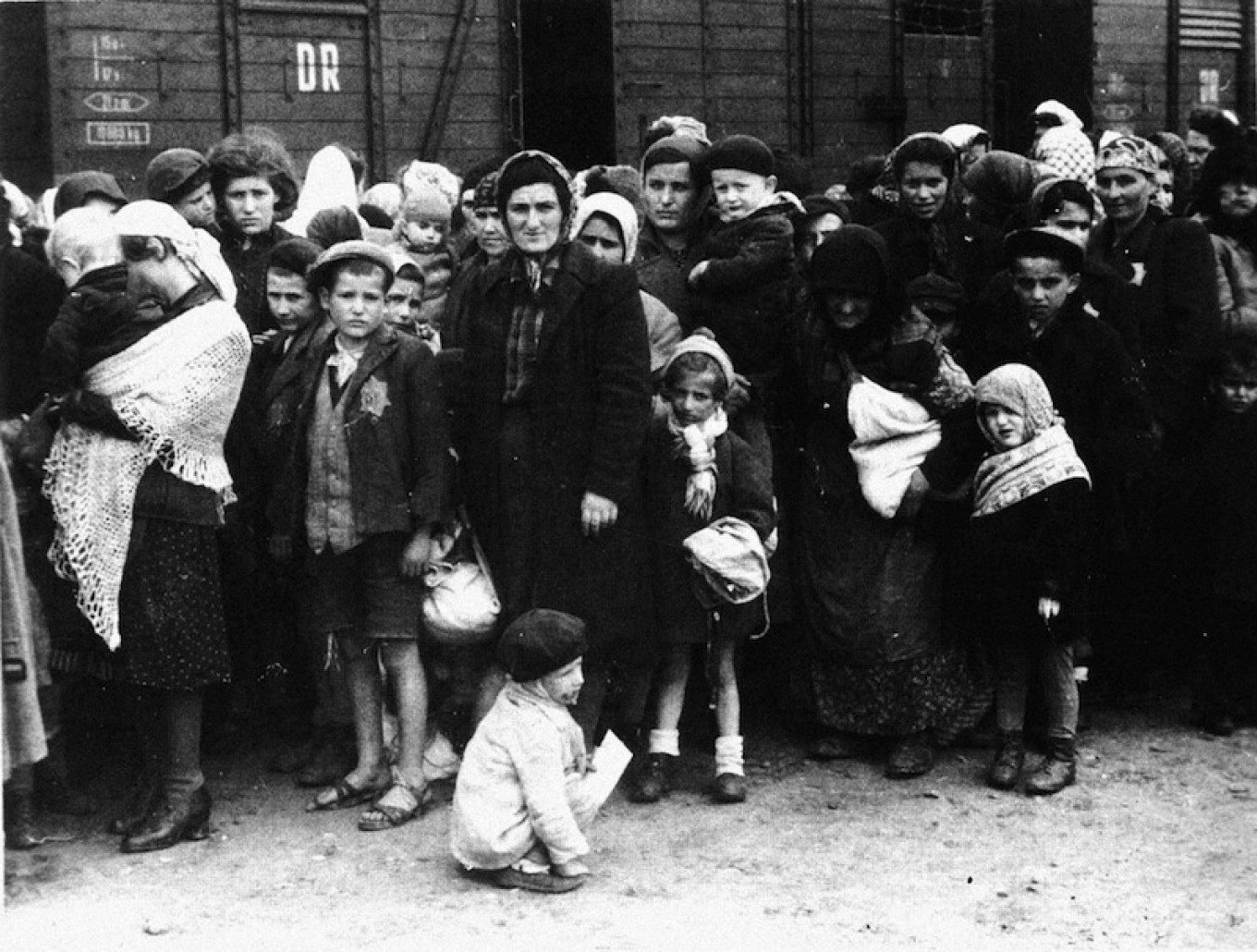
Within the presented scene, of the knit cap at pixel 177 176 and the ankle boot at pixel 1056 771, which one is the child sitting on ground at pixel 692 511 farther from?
the knit cap at pixel 177 176

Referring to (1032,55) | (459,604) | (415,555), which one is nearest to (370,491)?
(415,555)

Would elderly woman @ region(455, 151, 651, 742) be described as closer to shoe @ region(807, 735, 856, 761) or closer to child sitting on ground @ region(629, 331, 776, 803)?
child sitting on ground @ region(629, 331, 776, 803)

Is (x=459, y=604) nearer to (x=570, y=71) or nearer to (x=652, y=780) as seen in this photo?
(x=652, y=780)

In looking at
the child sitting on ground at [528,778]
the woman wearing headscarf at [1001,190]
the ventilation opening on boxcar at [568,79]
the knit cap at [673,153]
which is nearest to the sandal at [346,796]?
the child sitting on ground at [528,778]

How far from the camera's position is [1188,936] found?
373 cm

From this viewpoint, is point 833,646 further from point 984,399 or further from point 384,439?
point 384,439

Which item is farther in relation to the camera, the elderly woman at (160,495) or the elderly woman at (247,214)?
the elderly woman at (247,214)

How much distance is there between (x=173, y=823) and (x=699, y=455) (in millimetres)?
1899

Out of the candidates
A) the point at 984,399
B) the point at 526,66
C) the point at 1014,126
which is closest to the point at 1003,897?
the point at 984,399

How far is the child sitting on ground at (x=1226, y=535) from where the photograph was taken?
5.23 meters

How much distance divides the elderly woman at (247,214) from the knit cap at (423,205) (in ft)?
1.45

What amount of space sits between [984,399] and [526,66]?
6.19 meters

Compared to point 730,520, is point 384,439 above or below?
above

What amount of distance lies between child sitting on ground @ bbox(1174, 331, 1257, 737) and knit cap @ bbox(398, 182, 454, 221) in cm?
283
